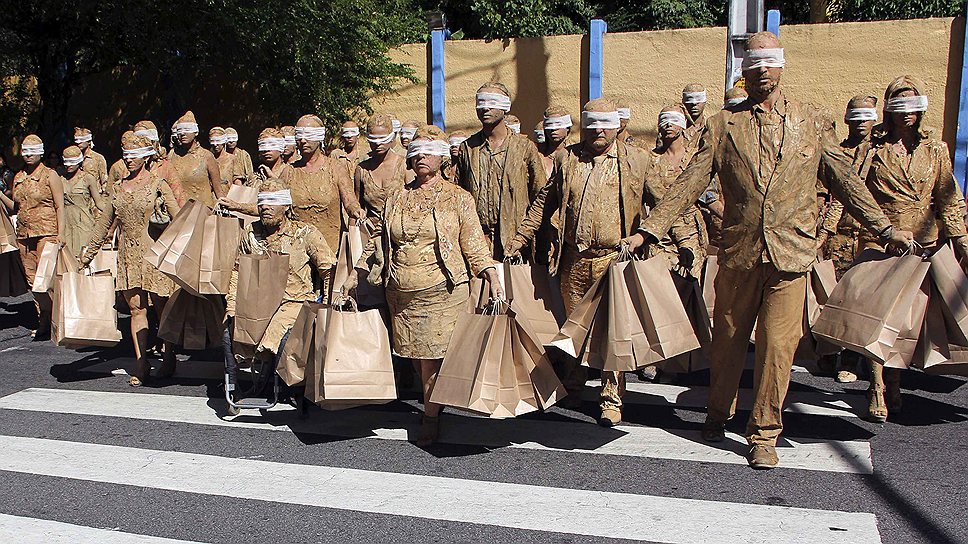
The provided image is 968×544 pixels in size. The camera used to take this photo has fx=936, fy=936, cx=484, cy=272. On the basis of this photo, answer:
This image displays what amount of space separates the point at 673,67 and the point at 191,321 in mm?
9196

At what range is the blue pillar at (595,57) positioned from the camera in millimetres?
14602

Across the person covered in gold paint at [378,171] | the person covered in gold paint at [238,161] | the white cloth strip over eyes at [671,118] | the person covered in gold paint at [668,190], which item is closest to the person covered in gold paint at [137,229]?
the person covered in gold paint at [378,171]

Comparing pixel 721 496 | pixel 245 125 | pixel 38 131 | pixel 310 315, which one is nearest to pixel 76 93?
pixel 38 131

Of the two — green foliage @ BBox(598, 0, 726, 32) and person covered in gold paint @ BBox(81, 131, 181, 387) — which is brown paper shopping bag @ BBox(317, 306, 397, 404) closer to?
person covered in gold paint @ BBox(81, 131, 181, 387)

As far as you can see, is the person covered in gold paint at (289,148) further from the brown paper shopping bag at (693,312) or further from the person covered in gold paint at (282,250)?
the brown paper shopping bag at (693,312)

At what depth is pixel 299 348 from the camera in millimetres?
6215

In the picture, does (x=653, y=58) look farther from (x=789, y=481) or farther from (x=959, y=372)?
(x=789, y=481)

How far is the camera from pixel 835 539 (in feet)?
14.6

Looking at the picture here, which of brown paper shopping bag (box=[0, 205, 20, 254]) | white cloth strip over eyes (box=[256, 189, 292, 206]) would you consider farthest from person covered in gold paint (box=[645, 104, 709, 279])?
brown paper shopping bag (box=[0, 205, 20, 254])

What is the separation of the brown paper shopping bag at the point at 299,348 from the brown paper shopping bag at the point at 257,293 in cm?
28

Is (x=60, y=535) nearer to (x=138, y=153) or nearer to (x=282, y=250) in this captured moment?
(x=282, y=250)

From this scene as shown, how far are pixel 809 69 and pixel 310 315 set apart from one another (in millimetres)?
9936

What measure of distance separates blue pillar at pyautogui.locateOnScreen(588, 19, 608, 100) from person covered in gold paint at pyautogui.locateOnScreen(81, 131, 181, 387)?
8.25 meters

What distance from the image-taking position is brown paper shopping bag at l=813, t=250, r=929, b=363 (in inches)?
220
